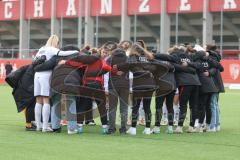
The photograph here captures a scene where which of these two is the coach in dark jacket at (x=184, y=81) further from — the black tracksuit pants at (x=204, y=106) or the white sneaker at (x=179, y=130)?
the black tracksuit pants at (x=204, y=106)

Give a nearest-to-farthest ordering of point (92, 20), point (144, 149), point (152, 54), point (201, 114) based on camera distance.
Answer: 1. point (144, 149)
2. point (152, 54)
3. point (201, 114)
4. point (92, 20)

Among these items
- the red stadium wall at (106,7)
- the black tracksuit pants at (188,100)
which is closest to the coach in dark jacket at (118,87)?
the black tracksuit pants at (188,100)

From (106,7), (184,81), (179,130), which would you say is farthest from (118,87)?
(106,7)

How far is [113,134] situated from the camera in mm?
13680

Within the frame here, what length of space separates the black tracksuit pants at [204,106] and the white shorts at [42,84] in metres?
3.51

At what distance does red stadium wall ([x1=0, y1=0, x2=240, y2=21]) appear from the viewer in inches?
1857

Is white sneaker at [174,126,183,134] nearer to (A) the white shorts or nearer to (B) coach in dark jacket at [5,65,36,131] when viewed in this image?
(A) the white shorts

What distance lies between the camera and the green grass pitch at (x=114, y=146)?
1023cm

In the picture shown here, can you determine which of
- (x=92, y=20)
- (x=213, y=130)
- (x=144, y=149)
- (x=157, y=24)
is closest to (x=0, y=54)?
(x=92, y=20)

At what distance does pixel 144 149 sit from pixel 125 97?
2.66 m

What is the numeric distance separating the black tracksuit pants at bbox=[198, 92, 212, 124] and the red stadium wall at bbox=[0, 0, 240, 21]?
32.1 metres

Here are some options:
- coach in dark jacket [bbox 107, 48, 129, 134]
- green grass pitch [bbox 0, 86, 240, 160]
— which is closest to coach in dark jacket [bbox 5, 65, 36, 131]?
green grass pitch [bbox 0, 86, 240, 160]

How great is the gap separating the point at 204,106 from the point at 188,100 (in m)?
0.41

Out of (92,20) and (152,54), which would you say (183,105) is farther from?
(92,20)
